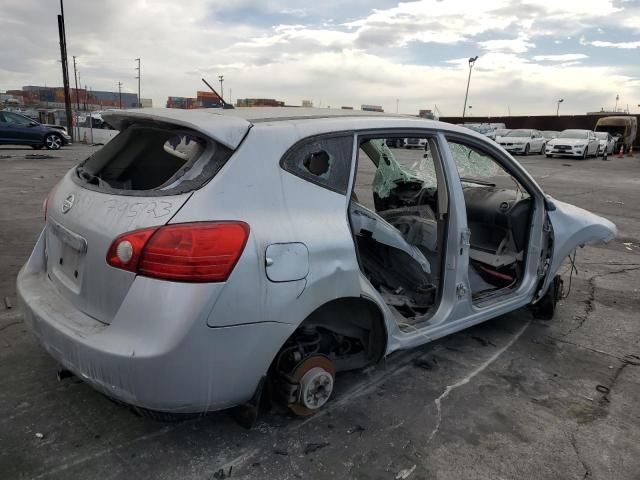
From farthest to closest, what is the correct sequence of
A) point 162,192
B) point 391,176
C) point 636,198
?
point 636,198 < point 391,176 < point 162,192

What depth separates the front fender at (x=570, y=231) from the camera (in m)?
3.99

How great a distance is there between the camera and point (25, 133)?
20.1 meters

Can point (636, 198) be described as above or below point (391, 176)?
below

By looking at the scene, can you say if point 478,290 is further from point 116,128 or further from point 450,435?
point 116,128

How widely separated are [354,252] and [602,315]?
312cm

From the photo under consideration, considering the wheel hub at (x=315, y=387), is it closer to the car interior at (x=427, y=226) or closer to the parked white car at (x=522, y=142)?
the car interior at (x=427, y=226)

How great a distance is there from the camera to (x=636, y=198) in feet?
42.0

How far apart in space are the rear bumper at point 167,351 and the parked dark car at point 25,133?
827 inches

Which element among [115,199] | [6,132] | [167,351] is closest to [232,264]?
[167,351]

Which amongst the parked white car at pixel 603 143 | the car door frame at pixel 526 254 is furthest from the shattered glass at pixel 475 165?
the parked white car at pixel 603 143

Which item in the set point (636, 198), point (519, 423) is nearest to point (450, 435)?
point (519, 423)

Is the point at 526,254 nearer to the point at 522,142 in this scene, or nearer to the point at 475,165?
the point at 475,165

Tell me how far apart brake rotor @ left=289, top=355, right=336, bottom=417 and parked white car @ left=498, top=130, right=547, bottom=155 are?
27.0m

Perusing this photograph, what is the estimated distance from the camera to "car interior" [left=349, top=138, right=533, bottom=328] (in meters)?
3.21
